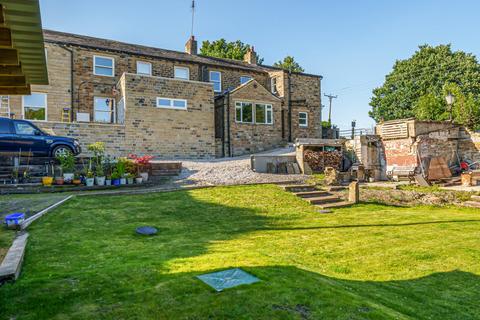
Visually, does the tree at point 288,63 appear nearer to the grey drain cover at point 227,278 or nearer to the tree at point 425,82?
the tree at point 425,82

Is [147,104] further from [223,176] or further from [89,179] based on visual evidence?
[89,179]

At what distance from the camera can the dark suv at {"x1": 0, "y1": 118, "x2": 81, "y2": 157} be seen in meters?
13.9

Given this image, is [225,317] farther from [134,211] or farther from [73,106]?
[73,106]

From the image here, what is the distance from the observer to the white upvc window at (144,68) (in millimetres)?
24320

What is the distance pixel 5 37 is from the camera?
4414 millimetres

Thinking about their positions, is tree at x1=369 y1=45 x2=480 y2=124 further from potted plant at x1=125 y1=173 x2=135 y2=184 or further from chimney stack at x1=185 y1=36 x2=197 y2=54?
potted plant at x1=125 y1=173 x2=135 y2=184

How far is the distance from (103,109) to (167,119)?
190 inches

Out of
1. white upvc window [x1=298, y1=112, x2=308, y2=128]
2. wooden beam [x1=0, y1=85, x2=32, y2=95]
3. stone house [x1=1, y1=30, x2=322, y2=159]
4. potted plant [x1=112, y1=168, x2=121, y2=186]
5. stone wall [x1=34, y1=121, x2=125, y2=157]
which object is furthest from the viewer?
white upvc window [x1=298, y1=112, x2=308, y2=128]

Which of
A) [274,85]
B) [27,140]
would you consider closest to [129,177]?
[27,140]

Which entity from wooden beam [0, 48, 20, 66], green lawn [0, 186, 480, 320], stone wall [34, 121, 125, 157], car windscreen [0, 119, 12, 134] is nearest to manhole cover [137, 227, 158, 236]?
green lawn [0, 186, 480, 320]

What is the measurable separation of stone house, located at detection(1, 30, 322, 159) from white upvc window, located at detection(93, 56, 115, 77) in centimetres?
6

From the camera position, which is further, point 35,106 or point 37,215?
point 35,106

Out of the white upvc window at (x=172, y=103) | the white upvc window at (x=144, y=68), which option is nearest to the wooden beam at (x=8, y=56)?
the white upvc window at (x=172, y=103)

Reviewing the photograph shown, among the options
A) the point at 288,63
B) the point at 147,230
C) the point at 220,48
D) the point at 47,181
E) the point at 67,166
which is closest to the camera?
the point at 147,230
